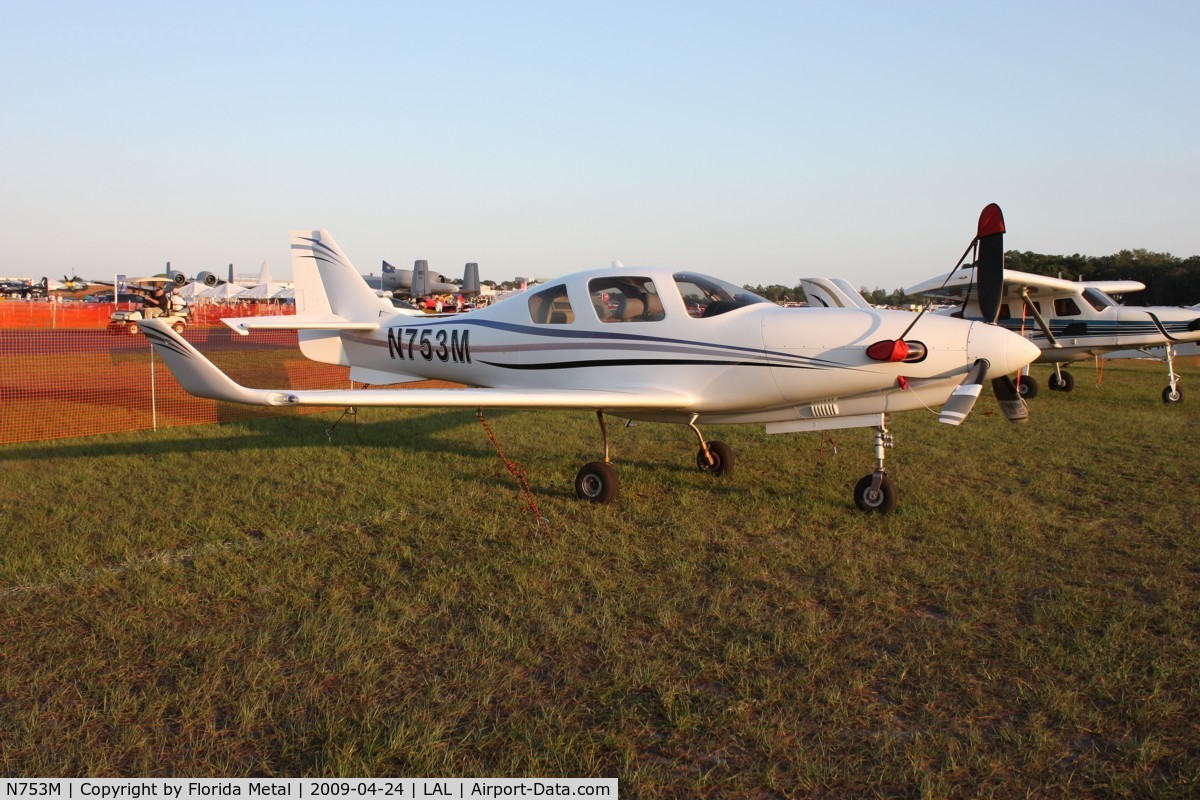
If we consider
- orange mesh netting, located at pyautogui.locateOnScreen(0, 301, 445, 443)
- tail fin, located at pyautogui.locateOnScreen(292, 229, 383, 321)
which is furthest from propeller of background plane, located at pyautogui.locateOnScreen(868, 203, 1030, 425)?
orange mesh netting, located at pyautogui.locateOnScreen(0, 301, 445, 443)

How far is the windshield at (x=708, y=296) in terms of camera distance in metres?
6.85

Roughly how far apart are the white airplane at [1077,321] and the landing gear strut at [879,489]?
10.0m

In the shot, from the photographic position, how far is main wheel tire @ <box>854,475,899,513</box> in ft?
20.6

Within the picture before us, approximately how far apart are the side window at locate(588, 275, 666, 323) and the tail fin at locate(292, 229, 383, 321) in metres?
4.08

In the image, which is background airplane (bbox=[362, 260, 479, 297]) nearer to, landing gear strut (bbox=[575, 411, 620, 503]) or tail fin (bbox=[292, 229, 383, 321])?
tail fin (bbox=[292, 229, 383, 321])

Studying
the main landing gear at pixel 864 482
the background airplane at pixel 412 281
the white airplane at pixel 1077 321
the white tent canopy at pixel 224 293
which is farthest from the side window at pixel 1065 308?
the white tent canopy at pixel 224 293

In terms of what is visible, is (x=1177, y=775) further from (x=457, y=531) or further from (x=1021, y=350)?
(x=457, y=531)

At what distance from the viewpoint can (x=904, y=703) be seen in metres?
3.25

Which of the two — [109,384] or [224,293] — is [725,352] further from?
[224,293]

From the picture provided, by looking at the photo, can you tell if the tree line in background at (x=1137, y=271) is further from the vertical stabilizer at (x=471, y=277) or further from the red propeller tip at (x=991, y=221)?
the red propeller tip at (x=991, y=221)

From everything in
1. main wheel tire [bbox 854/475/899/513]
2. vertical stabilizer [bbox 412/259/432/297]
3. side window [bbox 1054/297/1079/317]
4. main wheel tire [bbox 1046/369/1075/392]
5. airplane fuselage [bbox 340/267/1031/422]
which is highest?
vertical stabilizer [bbox 412/259/432/297]

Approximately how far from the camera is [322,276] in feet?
33.4

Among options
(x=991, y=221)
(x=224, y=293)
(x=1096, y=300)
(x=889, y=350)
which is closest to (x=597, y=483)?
(x=889, y=350)

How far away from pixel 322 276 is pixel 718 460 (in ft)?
19.6
